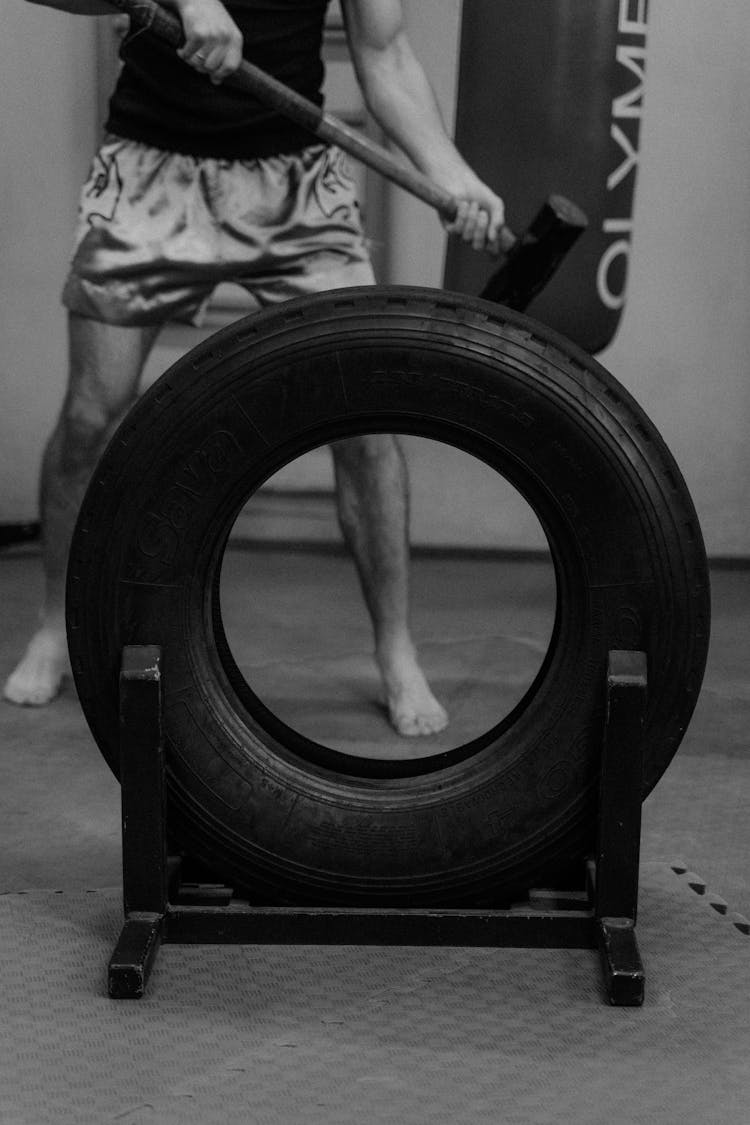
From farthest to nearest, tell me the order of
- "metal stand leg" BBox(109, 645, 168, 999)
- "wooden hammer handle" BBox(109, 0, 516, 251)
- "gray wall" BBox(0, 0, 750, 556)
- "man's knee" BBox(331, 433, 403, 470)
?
"gray wall" BBox(0, 0, 750, 556) → "man's knee" BBox(331, 433, 403, 470) → "wooden hammer handle" BBox(109, 0, 516, 251) → "metal stand leg" BBox(109, 645, 168, 999)

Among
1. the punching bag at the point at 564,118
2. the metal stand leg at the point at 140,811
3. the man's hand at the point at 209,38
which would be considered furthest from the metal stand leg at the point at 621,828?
the punching bag at the point at 564,118

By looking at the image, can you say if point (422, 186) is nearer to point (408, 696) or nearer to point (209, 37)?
point (209, 37)

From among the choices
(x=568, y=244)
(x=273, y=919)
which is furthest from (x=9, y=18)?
(x=273, y=919)

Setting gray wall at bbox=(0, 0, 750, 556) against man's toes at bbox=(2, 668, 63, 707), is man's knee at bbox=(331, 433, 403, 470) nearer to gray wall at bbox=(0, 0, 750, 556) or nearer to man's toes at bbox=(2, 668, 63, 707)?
man's toes at bbox=(2, 668, 63, 707)

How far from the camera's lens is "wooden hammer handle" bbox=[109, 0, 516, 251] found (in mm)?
1789

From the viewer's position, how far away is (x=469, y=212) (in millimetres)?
2047

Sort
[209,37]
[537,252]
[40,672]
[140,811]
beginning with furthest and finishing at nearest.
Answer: [40,672], [537,252], [209,37], [140,811]

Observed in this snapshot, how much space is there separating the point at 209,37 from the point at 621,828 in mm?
1082

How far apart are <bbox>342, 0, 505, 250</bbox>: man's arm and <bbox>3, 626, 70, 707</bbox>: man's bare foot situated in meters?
0.98

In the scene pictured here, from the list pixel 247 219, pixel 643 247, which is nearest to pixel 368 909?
pixel 247 219

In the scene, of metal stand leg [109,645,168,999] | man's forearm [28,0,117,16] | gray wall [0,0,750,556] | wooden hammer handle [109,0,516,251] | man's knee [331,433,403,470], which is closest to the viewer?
metal stand leg [109,645,168,999]

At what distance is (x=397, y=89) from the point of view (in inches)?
86.4

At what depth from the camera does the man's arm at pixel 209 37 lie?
1.80 m

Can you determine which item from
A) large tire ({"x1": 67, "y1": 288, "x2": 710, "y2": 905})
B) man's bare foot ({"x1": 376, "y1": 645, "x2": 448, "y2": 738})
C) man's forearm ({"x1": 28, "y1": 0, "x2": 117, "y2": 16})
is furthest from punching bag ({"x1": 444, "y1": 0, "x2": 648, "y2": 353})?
large tire ({"x1": 67, "y1": 288, "x2": 710, "y2": 905})
